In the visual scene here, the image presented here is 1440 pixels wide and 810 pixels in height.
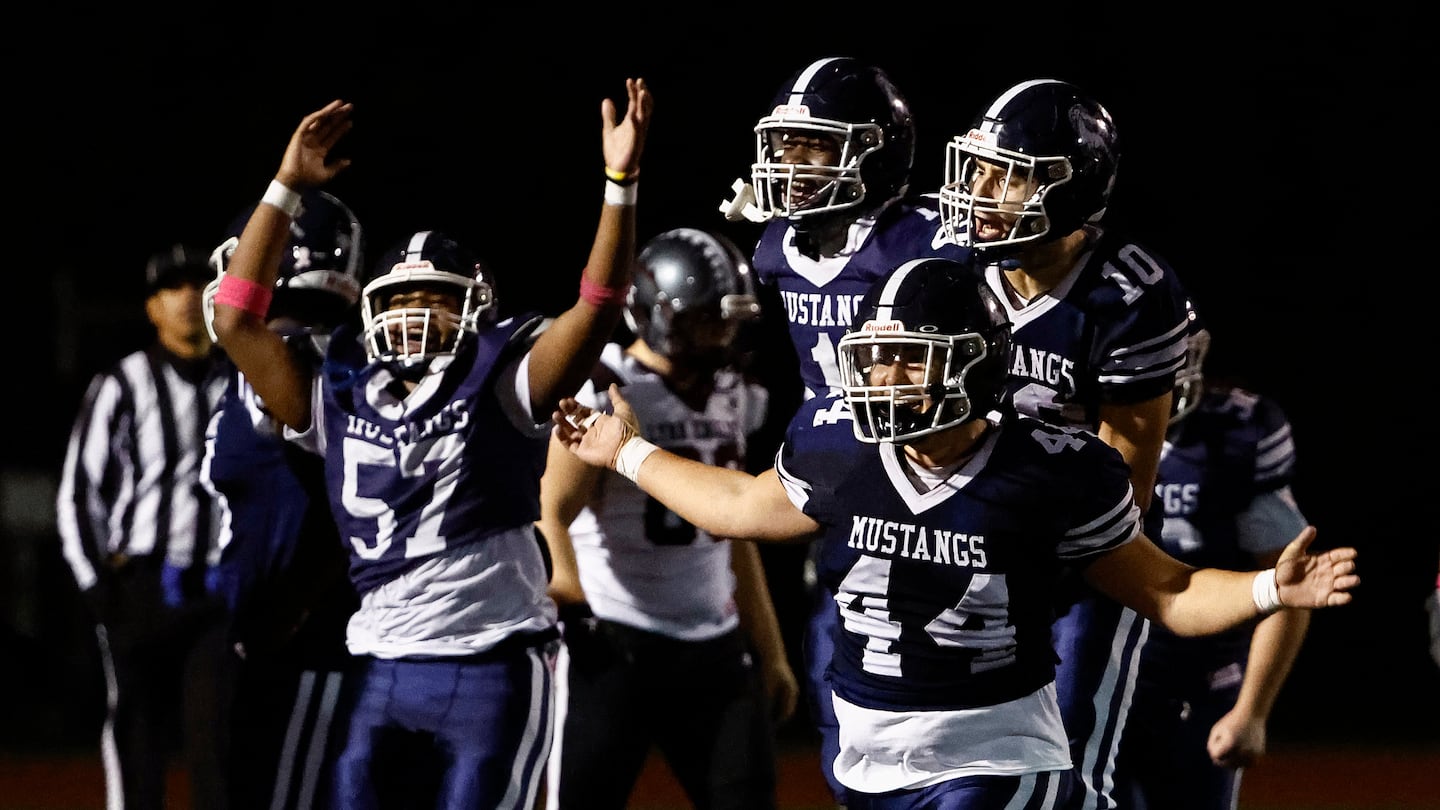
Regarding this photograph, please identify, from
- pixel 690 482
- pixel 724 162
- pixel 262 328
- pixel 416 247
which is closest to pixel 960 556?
pixel 690 482

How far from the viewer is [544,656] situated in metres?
3.51

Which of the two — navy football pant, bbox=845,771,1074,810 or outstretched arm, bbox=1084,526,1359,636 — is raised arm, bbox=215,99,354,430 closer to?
navy football pant, bbox=845,771,1074,810

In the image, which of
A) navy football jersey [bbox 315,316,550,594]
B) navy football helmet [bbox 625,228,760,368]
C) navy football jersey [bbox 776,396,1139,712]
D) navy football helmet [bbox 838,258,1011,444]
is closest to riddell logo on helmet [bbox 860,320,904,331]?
navy football helmet [bbox 838,258,1011,444]

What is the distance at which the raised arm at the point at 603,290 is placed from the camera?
133 inches

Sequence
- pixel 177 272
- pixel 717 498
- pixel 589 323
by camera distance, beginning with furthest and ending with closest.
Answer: pixel 177 272, pixel 589 323, pixel 717 498

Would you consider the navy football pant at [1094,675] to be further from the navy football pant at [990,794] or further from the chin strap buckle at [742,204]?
the chin strap buckle at [742,204]

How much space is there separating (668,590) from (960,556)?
5.25 ft

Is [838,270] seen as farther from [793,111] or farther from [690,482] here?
[690,482]

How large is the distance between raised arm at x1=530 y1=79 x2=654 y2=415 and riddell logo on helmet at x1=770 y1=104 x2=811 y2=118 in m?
0.32

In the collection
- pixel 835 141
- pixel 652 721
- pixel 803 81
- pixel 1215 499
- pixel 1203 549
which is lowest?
pixel 652 721

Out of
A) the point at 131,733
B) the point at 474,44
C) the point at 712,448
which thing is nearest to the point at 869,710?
the point at 712,448

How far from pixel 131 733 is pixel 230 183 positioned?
4.01 meters

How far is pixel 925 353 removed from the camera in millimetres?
2854

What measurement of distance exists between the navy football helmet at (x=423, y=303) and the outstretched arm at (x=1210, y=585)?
131 centimetres
